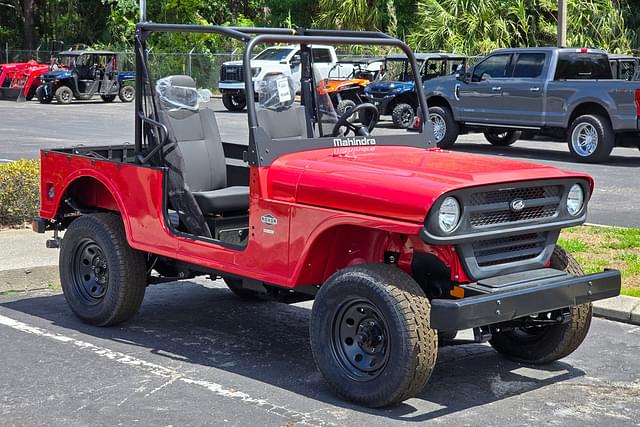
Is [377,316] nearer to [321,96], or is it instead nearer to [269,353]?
[269,353]

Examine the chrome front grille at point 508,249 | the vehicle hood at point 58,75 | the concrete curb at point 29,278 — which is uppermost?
the vehicle hood at point 58,75

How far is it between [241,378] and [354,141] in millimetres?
1610

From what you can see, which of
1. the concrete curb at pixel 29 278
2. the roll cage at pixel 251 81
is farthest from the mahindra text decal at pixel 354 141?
the concrete curb at pixel 29 278

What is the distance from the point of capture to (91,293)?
7242 mm

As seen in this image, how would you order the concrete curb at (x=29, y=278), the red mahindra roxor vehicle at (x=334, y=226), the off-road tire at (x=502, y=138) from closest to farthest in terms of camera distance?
1. the red mahindra roxor vehicle at (x=334, y=226)
2. the concrete curb at (x=29, y=278)
3. the off-road tire at (x=502, y=138)

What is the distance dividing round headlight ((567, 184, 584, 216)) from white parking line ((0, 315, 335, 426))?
1.87 metres

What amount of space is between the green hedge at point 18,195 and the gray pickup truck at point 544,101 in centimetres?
913

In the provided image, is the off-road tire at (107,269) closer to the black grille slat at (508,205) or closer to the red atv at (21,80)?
the black grille slat at (508,205)

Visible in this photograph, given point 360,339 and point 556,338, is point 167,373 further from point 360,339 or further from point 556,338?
point 556,338

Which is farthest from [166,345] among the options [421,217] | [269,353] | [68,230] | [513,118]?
[513,118]

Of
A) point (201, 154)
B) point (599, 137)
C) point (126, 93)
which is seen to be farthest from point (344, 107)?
point (126, 93)

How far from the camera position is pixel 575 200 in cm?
609

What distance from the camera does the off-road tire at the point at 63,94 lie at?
32.1 m

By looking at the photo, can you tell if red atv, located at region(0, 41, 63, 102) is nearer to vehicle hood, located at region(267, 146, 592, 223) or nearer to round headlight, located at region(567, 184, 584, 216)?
vehicle hood, located at region(267, 146, 592, 223)
